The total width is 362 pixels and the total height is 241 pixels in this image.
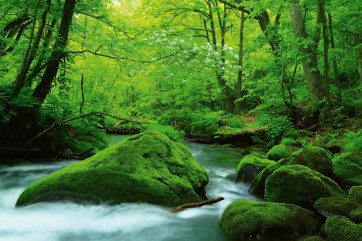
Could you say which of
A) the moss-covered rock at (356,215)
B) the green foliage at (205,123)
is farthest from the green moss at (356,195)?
the green foliage at (205,123)

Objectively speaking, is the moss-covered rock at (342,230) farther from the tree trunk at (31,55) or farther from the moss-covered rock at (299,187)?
the tree trunk at (31,55)

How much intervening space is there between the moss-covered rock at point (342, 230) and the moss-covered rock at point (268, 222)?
351 millimetres

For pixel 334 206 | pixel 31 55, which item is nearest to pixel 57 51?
pixel 31 55

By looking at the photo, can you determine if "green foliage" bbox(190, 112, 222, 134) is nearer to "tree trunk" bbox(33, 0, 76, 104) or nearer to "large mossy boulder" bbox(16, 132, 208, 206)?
"tree trunk" bbox(33, 0, 76, 104)

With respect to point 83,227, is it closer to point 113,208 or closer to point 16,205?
point 113,208

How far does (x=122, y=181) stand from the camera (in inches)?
142

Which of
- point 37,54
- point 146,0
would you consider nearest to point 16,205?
point 37,54

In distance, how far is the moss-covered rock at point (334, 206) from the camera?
2881mm

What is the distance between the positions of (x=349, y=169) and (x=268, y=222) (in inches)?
124

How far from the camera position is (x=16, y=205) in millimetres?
3580

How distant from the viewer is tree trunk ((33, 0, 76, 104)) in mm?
5495

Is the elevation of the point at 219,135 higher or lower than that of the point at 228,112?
lower

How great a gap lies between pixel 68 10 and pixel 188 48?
3.41 m

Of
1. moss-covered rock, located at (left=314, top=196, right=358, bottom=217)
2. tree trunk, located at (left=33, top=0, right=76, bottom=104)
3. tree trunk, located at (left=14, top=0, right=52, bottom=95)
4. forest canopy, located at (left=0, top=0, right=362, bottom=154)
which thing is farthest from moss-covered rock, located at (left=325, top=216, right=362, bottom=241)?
tree trunk, located at (left=14, top=0, right=52, bottom=95)
